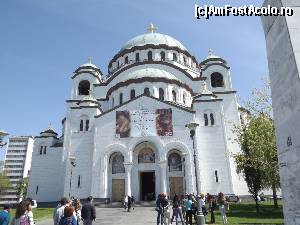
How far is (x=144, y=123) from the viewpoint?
32781 mm

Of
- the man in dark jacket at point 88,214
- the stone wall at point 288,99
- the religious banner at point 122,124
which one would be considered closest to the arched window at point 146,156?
the religious banner at point 122,124

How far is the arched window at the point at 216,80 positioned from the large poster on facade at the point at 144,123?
1064cm

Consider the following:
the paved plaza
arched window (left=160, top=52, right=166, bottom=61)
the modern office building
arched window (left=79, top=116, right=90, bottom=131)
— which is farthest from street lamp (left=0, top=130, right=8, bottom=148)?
the modern office building


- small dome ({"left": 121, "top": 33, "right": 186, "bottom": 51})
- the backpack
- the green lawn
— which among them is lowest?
the green lawn

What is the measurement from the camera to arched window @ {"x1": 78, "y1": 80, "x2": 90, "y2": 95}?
139ft

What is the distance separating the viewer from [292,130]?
724 cm

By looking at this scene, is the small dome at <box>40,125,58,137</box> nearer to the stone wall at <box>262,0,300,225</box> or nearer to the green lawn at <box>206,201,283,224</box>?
the green lawn at <box>206,201,283,224</box>

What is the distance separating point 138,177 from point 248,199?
38.4 feet

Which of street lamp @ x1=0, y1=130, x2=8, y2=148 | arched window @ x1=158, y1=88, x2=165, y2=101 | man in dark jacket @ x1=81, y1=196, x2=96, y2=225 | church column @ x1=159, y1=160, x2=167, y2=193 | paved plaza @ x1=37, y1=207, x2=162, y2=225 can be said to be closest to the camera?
man in dark jacket @ x1=81, y1=196, x2=96, y2=225

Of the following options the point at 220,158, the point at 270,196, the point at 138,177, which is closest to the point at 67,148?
the point at 138,177

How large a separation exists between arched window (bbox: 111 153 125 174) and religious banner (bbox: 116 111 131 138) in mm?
2164

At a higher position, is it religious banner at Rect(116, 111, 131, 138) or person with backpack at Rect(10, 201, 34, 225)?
religious banner at Rect(116, 111, 131, 138)

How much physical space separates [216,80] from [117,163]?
18.0 m

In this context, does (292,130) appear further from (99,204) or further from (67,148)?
(67,148)
